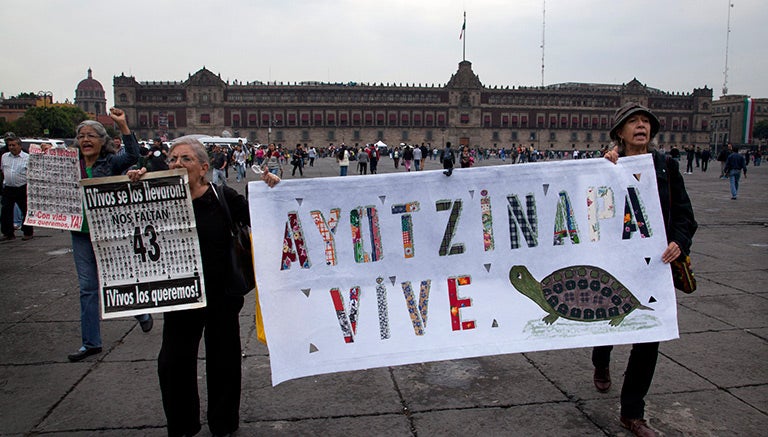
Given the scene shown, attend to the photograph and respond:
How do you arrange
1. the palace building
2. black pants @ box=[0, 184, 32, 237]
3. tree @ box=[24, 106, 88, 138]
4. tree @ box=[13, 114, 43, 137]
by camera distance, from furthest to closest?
the palace building, tree @ box=[24, 106, 88, 138], tree @ box=[13, 114, 43, 137], black pants @ box=[0, 184, 32, 237]

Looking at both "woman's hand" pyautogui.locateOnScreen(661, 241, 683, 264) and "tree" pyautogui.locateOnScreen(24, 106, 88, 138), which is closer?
"woman's hand" pyautogui.locateOnScreen(661, 241, 683, 264)

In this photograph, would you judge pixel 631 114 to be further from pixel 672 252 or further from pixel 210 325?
pixel 210 325

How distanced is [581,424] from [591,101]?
92.0 meters

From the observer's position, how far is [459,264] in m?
2.94

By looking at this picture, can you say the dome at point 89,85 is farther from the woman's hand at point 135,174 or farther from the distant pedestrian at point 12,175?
the woman's hand at point 135,174

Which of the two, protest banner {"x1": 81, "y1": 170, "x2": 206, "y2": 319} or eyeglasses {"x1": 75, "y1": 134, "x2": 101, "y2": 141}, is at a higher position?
eyeglasses {"x1": 75, "y1": 134, "x2": 101, "y2": 141}

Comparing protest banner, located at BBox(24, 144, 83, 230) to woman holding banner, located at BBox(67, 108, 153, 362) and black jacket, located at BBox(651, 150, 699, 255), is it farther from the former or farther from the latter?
black jacket, located at BBox(651, 150, 699, 255)

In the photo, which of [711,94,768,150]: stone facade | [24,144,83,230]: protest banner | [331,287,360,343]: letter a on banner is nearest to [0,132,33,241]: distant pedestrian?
[24,144,83,230]: protest banner

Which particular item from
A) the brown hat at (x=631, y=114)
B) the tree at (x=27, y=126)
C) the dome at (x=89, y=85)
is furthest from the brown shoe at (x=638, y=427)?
the dome at (x=89, y=85)

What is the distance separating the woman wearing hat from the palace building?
2988 inches

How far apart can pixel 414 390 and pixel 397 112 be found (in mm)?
78916

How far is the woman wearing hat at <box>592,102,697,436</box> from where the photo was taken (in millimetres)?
2709

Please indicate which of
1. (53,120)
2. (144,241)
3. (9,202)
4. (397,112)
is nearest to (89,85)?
(53,120)

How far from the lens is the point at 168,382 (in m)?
2.56
